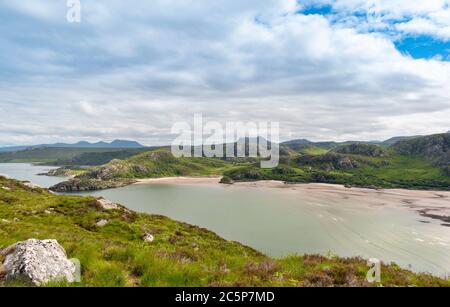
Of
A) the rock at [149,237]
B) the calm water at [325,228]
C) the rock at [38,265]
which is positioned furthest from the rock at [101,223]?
the calm water at [325,228]

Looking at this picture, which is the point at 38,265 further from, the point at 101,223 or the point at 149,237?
the point at 101,223

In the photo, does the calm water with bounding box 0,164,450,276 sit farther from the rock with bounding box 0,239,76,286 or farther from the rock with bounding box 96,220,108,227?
the rock with bounding box 0,239,76,286

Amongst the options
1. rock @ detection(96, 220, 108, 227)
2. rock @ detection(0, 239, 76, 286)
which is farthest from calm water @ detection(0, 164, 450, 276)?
rock @ detection(0, 239, 76, 286)

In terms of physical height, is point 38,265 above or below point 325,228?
above

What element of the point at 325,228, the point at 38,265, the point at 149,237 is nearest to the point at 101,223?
the point at 149,237

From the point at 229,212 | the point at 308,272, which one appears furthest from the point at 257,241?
the point at 308,272

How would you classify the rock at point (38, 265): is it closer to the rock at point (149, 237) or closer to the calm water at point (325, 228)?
the rock at point (149, 237)
